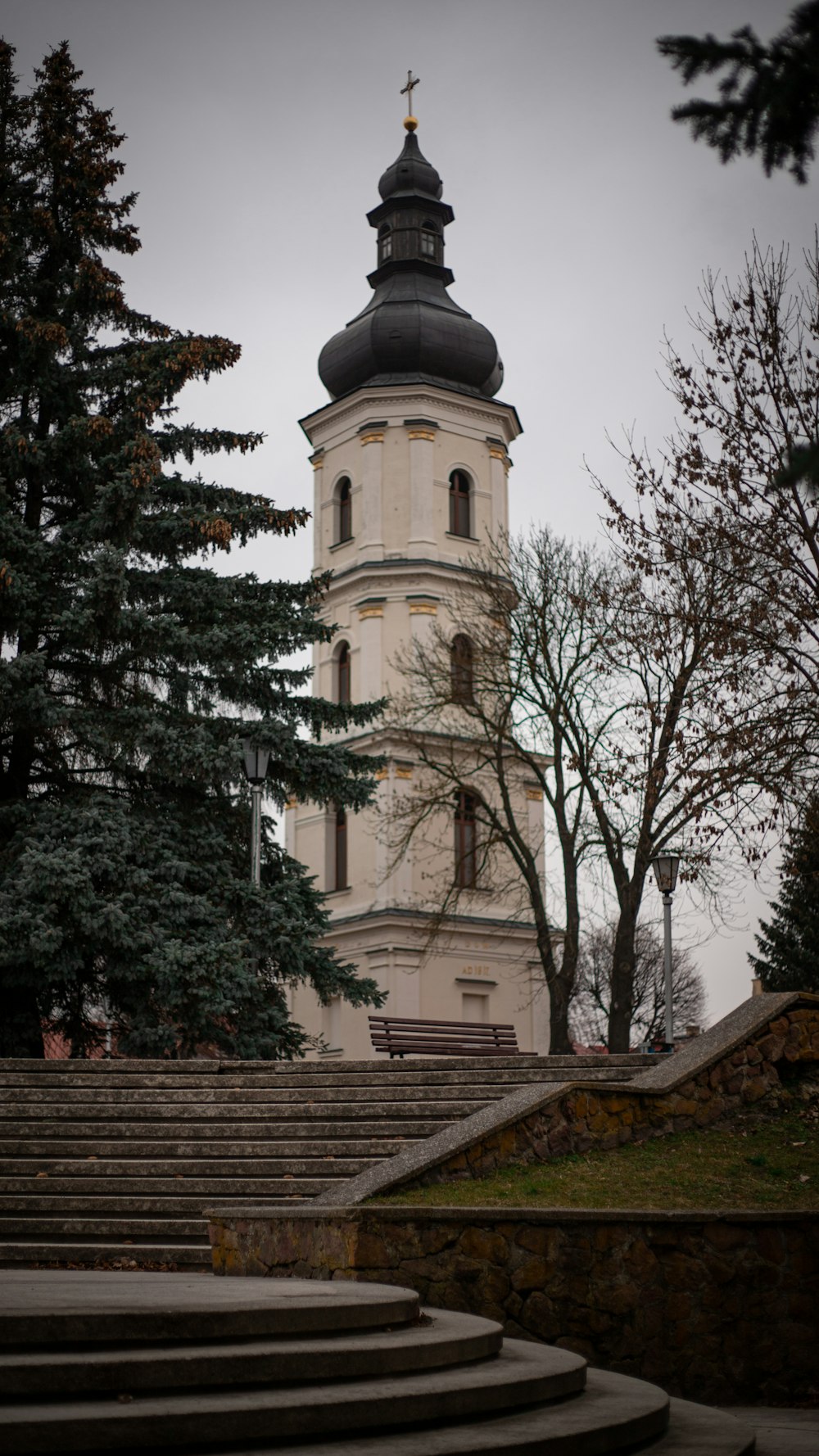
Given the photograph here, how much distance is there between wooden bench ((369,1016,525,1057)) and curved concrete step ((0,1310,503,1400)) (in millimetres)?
12994

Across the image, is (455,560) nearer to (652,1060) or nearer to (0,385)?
(0,385)

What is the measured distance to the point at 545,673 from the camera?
27.8 meters

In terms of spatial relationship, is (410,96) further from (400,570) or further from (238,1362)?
(238,1362)

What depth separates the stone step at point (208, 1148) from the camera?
11.6m

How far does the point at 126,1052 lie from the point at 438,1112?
7.19 m

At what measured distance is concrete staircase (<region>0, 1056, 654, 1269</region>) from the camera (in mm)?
10695

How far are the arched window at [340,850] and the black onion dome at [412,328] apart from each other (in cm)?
1293

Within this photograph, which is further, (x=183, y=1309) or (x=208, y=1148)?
(x=208, y=1148)

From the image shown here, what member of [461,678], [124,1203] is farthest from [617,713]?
[124,1203]

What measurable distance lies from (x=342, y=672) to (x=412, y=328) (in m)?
10.5

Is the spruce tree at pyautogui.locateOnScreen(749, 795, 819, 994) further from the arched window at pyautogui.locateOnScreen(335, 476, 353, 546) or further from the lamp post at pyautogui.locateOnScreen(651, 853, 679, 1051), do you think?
the arched window at pyautogui.locateOnScreen(335, 476, 353, 546)

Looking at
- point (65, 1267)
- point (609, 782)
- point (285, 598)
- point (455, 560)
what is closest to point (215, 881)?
point (285, 598)

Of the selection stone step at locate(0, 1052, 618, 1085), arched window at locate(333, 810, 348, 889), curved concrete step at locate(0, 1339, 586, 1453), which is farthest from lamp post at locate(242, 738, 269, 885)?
arched window at locate(333, 810, 348, 889)

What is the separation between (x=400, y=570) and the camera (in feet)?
141
